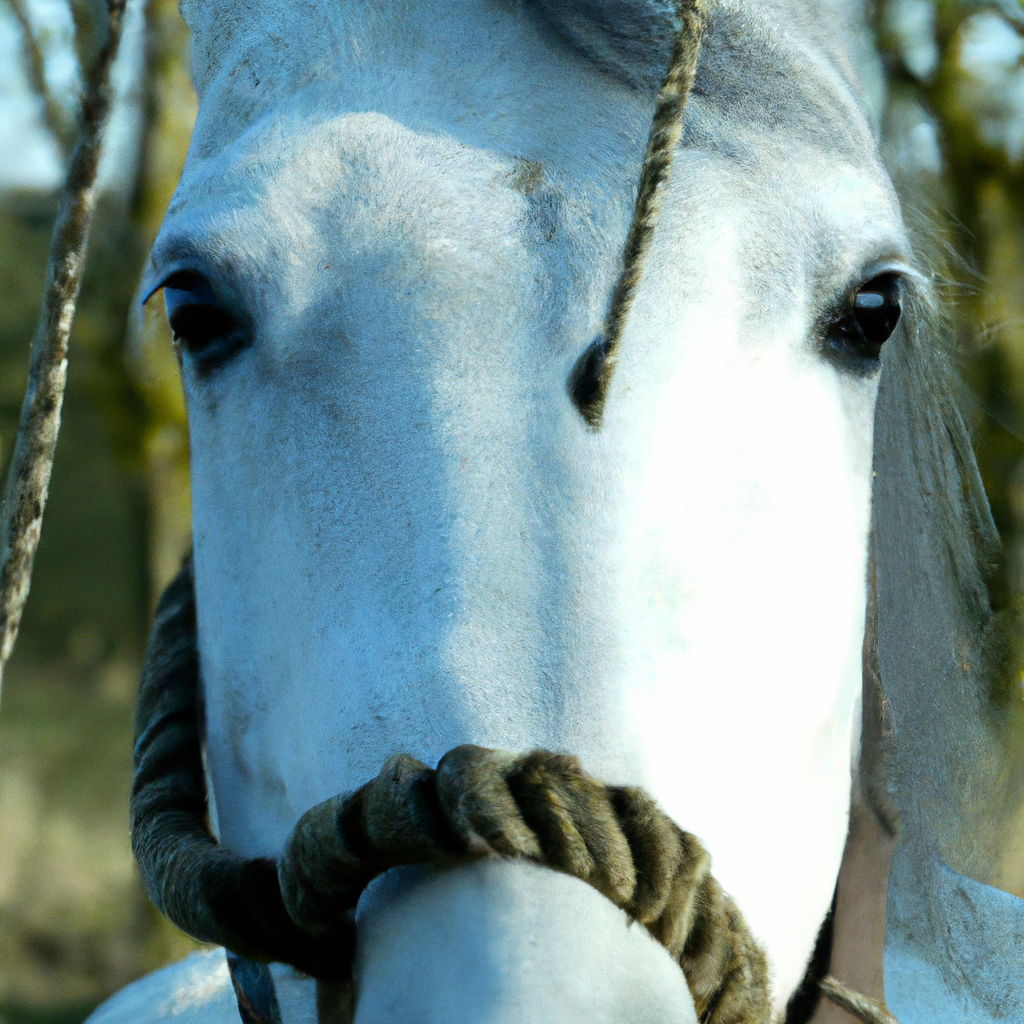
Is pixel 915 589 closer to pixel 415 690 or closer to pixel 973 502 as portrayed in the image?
pixel 973 502

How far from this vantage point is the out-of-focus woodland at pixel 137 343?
153cm

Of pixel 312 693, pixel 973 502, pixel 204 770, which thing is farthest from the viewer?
pixel 973 502

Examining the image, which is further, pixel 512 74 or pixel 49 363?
pixel 49 363

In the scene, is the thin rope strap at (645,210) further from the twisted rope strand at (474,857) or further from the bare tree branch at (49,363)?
the bare tree branch at (49,363)

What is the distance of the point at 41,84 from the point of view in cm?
182

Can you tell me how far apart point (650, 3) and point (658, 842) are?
745 mm

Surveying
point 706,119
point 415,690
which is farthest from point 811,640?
point 706,119

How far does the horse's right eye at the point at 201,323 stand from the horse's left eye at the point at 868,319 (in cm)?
59

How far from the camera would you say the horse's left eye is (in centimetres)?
110

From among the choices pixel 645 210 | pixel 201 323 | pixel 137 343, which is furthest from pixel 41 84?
pixel 645 210

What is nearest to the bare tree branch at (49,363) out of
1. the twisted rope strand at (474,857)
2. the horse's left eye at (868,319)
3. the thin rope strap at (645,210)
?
the twisted rope strand at (474,857)

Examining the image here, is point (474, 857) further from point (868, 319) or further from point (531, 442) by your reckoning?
point (868, 319)

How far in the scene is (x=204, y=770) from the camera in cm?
131

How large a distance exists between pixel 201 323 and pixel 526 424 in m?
0.41
